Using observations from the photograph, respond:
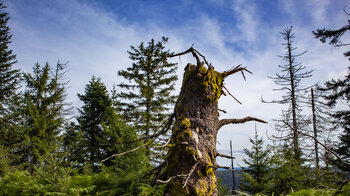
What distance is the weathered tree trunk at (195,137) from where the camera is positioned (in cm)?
170

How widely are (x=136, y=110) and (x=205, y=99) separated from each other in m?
14.2

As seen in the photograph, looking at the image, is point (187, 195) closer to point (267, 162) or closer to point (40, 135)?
point (267, 162)

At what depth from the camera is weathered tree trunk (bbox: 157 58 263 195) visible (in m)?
1.70

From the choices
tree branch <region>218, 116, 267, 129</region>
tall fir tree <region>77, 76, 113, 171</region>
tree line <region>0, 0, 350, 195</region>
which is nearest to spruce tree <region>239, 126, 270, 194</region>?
tree line <region>0, 0, 350, 195</region>

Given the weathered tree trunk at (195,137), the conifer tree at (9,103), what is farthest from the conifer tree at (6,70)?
the weathered tree trunk at (195,137)

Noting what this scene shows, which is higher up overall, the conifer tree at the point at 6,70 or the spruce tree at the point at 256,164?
the conifer tree at the point at 6,70

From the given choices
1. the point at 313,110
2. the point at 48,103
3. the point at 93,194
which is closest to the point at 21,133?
the point at 48,103

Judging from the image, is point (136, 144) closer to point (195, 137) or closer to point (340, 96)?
point (195, 137)

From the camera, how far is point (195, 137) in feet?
6.20

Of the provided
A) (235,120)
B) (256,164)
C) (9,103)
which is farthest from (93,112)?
(235,120)

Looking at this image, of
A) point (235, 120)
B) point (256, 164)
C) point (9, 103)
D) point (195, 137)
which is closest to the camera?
point (195, 137)

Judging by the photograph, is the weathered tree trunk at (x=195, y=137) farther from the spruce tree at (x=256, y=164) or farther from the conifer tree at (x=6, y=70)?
the conifer tree at (x=6, y=70)

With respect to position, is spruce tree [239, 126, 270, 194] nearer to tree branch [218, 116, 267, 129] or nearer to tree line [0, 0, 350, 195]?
tree line [0, 0, 350, 195]

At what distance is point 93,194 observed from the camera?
5.80ft
